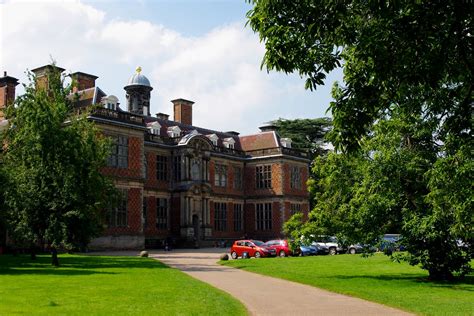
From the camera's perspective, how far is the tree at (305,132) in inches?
2694

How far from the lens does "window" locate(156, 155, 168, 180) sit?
5348cm

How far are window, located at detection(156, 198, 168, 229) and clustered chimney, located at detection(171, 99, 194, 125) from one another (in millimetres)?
13181

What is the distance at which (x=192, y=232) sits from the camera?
5356cm

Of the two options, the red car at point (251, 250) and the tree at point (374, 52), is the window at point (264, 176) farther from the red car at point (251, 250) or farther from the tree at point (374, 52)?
the tree at point (374, 52)

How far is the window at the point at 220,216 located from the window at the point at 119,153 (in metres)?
16.0

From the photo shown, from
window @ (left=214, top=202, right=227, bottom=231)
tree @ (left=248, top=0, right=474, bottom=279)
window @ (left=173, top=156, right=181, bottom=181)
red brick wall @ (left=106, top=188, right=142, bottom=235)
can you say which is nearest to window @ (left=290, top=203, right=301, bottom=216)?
window @ (left=214, top=202, right=227, bottom=231)

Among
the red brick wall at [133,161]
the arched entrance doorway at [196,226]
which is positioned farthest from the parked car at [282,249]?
the arched entrance doorway at [196,226]

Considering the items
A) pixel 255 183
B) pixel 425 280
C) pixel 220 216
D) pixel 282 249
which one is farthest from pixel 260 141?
pixel 425 280

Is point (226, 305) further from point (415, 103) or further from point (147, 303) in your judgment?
point (415, 103)

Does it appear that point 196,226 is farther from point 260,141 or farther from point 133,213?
point 260,141

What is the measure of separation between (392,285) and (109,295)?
9658 mm

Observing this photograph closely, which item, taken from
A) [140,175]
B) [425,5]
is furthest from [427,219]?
[140,175]

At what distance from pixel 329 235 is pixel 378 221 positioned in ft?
8.06

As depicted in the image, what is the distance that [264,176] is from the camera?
6162cm
